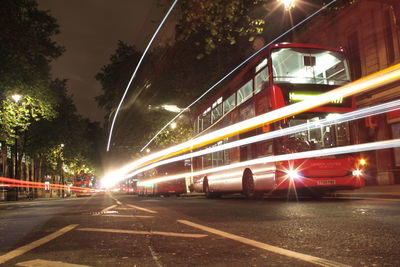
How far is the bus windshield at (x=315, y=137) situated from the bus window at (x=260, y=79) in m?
1.70

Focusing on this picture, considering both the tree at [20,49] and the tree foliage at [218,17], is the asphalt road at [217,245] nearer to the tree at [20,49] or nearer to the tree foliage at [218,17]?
the tree foliage at [218,17]

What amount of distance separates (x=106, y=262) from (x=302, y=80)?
9.79 meters

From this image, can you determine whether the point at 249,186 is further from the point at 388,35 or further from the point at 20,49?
the point at 20,49

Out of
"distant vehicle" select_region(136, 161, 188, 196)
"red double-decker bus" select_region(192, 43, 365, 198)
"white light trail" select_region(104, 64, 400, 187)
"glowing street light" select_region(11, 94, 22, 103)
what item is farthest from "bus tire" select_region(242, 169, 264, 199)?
"glowing street light" select_region(11, 94, 22, 103)

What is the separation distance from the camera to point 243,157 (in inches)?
553

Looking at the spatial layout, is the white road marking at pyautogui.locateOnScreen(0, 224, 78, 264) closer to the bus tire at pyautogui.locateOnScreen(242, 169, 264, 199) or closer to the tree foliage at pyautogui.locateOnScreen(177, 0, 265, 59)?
the tree foliage at pyautogui.locateOnScreen(177, 0, 265, 59)

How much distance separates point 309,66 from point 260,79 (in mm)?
1530

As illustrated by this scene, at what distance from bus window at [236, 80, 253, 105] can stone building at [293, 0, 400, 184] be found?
8.56 meters

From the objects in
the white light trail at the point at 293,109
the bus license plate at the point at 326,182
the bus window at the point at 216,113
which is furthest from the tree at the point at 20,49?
the bus license plate at the point at 326,182

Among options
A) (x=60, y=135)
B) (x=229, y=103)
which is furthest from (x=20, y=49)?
(x=60, y=135)

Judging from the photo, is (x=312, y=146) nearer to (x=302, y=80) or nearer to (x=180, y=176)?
(x=302, y=80)

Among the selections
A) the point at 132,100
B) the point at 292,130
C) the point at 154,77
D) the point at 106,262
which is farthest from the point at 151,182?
the point at 106,262

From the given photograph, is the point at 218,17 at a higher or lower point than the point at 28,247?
higher

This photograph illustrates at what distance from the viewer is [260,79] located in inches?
494
